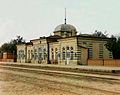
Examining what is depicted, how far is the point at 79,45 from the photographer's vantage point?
57.0 m

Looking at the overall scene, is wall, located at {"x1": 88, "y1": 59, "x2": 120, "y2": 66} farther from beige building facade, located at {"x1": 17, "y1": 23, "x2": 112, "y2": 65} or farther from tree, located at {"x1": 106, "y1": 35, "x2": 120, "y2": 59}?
tree, located at {"x1": 106, "y1": 35, "x2": 120, "y2": 59}

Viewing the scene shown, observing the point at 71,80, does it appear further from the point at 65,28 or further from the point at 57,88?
the point at 65,28

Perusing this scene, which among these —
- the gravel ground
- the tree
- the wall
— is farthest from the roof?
the gravel ground

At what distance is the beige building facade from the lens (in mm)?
57156

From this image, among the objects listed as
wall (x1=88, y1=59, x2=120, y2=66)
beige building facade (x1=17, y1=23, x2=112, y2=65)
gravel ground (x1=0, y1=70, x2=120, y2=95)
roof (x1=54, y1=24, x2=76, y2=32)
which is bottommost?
gravel ground (x1=0, y1=70, x2=120, y2=95)

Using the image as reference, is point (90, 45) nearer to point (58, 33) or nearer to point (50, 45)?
point (50, 45)

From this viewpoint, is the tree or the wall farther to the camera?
the tree

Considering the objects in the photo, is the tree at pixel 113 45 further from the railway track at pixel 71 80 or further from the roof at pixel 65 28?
the railway track at pixel 71 80

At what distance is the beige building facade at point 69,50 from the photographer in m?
57.2

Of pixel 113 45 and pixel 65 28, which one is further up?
pixel 65 28

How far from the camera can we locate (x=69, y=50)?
58.8 meters

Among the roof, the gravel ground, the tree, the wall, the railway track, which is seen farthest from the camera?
the roof

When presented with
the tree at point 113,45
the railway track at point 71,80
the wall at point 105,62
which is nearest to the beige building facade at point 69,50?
the tree at point 113,45

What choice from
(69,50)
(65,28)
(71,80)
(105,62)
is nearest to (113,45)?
(69,50)
